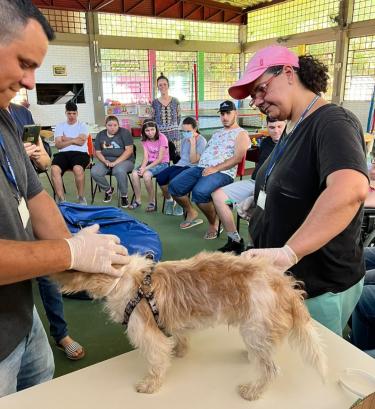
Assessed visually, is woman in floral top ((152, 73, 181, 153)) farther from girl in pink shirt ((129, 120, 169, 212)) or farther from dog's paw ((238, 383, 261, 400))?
dog's paw ((238, 383, 261, 400))

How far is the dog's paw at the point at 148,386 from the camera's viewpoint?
1.06 meters

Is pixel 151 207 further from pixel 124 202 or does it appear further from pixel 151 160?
pixel 151 160

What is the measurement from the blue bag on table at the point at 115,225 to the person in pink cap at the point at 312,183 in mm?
1880

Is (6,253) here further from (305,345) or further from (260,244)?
(260,244)

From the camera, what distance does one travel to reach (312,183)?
1.33 meters

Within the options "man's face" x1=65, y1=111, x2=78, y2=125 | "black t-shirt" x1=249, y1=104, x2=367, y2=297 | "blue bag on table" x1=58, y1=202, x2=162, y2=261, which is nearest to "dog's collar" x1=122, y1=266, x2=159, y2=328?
"black t-shirt" x1=249, y1=104, x2=367, y2=297

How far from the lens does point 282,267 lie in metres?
1.17

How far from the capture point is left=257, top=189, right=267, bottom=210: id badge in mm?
1603

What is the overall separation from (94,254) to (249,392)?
59 cm

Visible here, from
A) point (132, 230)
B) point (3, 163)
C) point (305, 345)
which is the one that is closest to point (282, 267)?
point (305, 345)

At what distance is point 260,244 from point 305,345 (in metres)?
0.62

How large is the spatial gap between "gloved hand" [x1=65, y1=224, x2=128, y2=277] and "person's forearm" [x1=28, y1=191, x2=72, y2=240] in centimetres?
26

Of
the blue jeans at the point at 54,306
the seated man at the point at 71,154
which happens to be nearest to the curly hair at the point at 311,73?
the blue jeans at the point at 54,306

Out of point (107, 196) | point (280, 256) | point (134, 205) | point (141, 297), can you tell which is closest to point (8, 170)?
point (141, 297)
